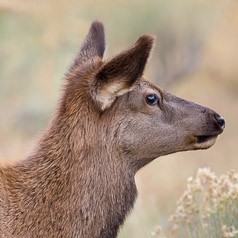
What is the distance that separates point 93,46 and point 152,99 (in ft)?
2.37

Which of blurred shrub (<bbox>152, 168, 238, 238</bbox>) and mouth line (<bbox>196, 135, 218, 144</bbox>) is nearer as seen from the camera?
mouth line (<bbox>196, 135, 218, 144</bbox>)

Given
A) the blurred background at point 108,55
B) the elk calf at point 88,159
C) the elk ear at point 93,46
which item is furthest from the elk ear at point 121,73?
the blurred background at point 108,55

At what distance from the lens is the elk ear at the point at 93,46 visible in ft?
29.1

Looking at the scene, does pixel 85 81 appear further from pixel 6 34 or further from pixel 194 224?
pixel 6 34

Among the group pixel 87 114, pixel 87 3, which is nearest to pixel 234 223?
pixel 87 114

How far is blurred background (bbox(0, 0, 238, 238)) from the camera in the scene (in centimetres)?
1931

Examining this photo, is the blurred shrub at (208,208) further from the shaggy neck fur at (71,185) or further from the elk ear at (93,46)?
the elk ear at (93,46)

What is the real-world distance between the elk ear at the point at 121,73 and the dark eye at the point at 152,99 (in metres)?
0.26

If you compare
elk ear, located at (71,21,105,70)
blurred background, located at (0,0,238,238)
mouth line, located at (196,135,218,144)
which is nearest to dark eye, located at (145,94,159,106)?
mouth line, located at (196,135,218,144)

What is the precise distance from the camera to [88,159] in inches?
328

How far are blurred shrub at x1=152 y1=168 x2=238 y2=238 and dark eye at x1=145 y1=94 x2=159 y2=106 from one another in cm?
91

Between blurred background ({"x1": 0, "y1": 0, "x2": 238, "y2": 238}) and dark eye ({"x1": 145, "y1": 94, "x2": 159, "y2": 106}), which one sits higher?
blurred background ({"x1": 0, "y1": 0, "x2": 238, "y2": 238})

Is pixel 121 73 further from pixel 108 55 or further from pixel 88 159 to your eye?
pixel 108 55

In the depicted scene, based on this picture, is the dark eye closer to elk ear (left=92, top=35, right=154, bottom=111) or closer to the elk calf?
the elk calf
